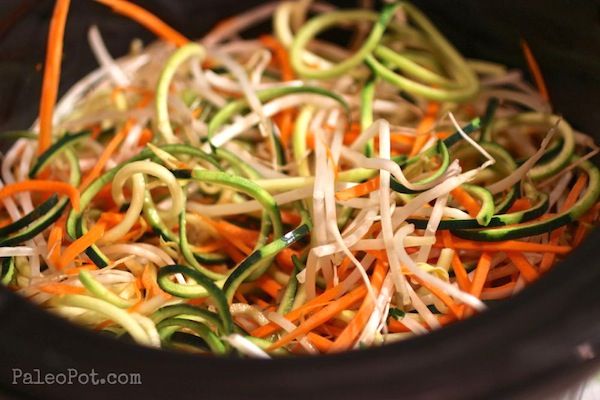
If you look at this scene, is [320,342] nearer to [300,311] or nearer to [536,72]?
[300,311]

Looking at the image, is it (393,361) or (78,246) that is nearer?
(393,361)

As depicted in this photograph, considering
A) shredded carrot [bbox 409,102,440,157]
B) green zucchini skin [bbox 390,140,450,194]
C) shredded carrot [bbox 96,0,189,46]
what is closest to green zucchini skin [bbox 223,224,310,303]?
green zucchini skin [bbox 390,140,450,194]

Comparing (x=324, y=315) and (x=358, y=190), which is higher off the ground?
(x=358, y=190)

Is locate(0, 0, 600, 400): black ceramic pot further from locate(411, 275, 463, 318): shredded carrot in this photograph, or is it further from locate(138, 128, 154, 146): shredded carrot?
locate(138, 128, 154, 146): shredded carrot

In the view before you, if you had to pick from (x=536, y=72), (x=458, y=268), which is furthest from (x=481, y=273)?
(x=536, y=72)

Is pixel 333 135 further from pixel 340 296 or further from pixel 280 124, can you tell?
pixel 340 296

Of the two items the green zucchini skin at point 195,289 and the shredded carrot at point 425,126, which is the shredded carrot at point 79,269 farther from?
the shredded carrot at point 425,126

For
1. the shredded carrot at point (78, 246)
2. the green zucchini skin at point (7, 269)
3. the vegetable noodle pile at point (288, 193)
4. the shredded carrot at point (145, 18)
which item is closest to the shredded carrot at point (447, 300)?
the vegetable noodle pile at point (288, 193)

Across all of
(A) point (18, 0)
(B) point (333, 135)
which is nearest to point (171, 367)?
(B) point (333, 135)
